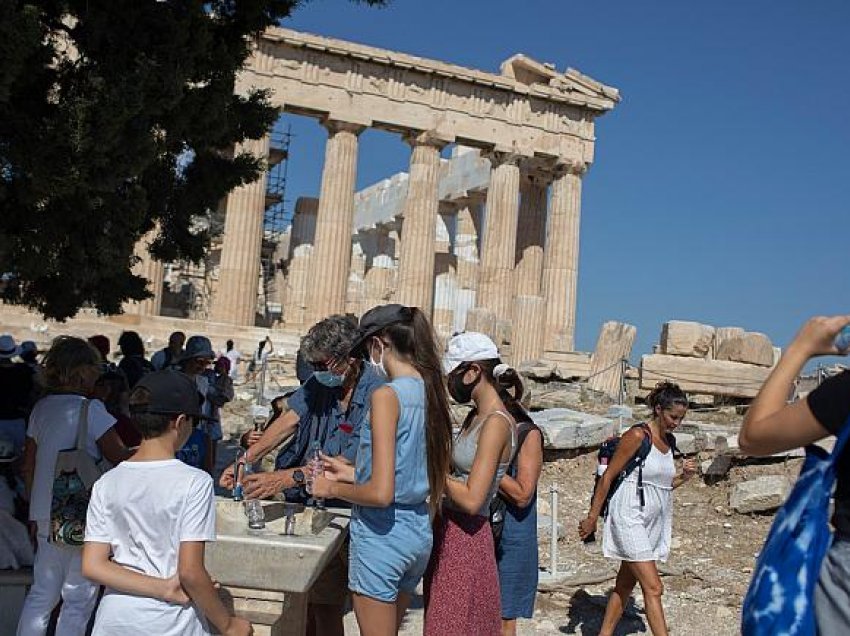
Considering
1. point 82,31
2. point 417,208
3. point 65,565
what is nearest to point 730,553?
point 65,565

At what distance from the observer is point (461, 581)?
11.1 feet

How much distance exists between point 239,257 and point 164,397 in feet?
73.5

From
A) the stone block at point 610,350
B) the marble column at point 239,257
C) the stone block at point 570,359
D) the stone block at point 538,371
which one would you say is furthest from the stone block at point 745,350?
the marble column at point 239,257

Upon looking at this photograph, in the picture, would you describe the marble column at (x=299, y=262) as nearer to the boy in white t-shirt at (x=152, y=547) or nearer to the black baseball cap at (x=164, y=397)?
the black baseball cap at (x=164, y=397)

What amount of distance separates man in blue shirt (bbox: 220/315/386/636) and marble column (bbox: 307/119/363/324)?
21.5 meters

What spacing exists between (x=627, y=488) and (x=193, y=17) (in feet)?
13.5

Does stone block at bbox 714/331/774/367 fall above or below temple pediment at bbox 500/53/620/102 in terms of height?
below

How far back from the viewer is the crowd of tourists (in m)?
2.69

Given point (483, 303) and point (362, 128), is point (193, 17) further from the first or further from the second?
point (483, 303)

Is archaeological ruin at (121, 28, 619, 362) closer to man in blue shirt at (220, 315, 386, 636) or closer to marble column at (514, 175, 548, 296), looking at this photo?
marble column at (514, 175, 548, 296)

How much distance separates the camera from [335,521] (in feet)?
12.3

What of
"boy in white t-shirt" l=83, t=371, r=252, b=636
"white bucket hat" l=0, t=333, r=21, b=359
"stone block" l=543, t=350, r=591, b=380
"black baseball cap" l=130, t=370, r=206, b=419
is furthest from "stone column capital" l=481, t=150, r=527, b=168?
"boy in white t-shirt" l=83, t=371, r=252, b=636

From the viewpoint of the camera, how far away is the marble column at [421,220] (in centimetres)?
2712

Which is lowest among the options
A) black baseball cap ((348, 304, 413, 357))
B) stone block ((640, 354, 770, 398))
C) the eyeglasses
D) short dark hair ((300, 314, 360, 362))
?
stone block ((640, 354, 770, 398))
